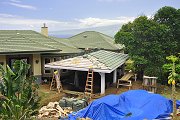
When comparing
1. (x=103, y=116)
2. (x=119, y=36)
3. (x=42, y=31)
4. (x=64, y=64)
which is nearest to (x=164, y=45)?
(x=119, y=36)

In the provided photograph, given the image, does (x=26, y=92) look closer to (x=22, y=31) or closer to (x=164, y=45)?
(x=164, y=45)

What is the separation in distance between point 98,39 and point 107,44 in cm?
290

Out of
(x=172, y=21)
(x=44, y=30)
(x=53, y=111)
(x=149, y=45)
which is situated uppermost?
(x=172, y=21)

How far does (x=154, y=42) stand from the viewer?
2588cm

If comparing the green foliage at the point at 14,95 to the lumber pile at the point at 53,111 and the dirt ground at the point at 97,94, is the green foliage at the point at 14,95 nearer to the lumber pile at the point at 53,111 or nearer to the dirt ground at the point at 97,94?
the lumber pile at the point at 53,111

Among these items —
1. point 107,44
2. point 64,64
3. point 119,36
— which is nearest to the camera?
point 64,64

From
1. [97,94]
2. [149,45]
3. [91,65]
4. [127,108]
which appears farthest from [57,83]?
[149,45]

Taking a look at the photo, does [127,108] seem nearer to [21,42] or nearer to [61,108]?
[61,108]

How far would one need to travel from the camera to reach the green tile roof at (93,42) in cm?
3726

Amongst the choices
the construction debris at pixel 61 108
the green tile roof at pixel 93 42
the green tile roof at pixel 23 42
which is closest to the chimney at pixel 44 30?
the green tile roof at pixel 23 42

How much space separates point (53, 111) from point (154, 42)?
13285 mm

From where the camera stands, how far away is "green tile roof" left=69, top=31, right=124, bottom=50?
37.3 meters

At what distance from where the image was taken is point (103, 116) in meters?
16.2

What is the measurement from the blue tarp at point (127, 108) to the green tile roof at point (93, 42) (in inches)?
771
